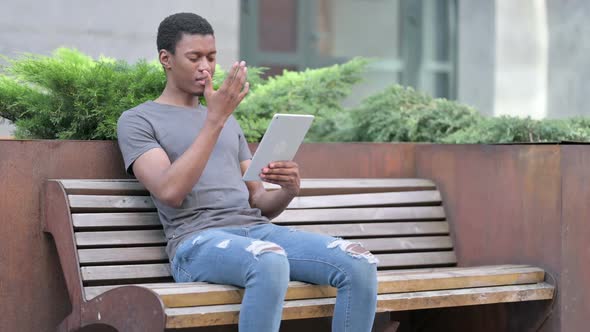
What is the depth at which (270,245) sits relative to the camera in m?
3.72

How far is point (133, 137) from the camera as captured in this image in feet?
13.0

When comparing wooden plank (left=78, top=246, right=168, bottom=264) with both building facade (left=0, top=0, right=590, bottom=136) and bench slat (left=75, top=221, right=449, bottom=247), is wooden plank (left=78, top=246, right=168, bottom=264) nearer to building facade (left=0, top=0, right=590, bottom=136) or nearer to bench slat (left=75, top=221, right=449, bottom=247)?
bench slat (left=75, top=221, right=449, bottom=247)

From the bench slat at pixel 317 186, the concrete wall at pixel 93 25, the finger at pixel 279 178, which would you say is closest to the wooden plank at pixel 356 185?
the bench slat at pixel 317 186

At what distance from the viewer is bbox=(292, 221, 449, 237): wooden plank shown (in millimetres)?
4684

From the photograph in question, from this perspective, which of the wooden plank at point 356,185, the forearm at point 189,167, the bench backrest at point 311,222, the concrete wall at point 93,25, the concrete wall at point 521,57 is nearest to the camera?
the forearm at point 189,167

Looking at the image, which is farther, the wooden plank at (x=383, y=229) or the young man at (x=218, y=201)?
the wooden plank at (x=383, y=229)

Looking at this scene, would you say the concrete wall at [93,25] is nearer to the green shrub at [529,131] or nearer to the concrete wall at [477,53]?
the green shrub at [529,131]

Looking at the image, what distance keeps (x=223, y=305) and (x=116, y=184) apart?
79cm

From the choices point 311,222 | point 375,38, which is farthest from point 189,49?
point 375,38

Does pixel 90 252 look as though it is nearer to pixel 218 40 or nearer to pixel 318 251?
pixel 318 251

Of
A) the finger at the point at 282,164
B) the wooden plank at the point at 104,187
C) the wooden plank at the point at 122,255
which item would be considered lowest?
the wooden plank at the point at 122,255

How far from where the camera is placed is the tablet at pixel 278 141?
12.7 feet

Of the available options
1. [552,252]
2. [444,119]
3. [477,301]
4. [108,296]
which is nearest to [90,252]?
[108,296]

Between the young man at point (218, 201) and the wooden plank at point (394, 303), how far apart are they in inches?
3.3
